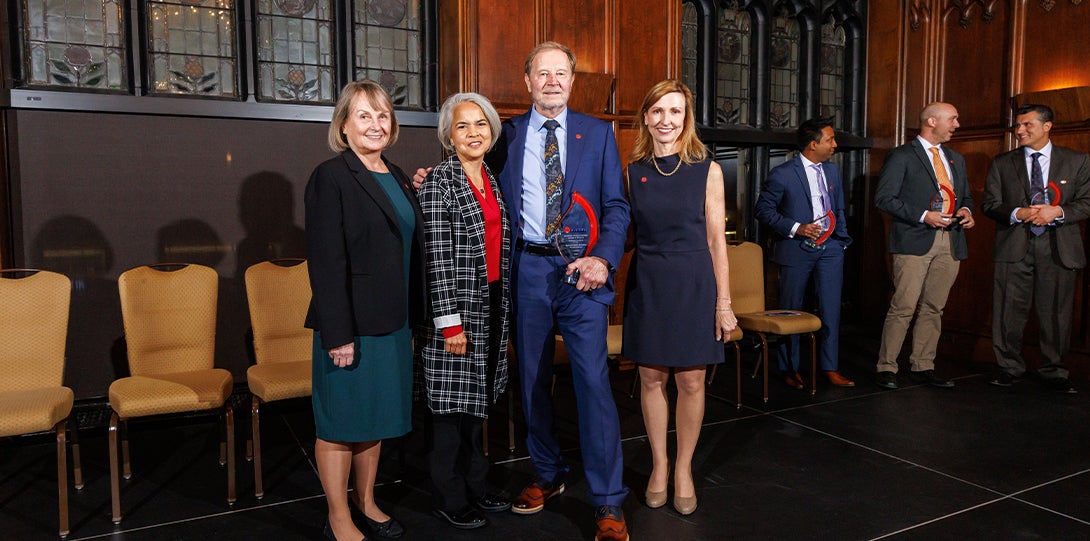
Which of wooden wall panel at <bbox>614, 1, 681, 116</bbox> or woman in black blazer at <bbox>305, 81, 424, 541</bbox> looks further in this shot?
wooden wall panel at <bbox>614, 1, 681, 116</bbox>

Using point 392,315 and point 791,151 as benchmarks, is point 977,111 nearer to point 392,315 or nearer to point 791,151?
point 791,151

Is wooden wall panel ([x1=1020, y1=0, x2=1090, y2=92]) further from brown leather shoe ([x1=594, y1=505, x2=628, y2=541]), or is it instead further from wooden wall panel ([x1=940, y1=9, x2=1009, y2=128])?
brown leather shoe ([x1=594, y1=505, x2=628, y2=541])

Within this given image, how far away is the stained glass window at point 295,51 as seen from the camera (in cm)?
471

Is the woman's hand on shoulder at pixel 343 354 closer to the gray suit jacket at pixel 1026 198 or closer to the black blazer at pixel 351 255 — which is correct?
the black blazer at pixel 351 255

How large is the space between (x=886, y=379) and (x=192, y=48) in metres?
4.84

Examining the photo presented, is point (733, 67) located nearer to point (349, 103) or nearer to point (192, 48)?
point (192, 48)

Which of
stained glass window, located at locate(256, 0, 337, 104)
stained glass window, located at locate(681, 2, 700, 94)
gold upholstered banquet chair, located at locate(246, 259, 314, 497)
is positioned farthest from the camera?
stained glass window, located at locate(681, 2, 700, 94)

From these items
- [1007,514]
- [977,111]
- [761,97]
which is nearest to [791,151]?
[761,97]

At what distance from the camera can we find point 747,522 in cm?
294

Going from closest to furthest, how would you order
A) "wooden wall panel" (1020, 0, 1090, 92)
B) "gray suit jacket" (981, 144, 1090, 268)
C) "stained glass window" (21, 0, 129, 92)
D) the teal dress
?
Answer: 1. the teal dress
2. "stained glass window" (21, 0, 129, 92)
3. "gray suit jacket" (981, 144, 1090, 268)
4. "wooden wall panel" (1020, 0, 1090, 92)

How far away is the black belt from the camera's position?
2.77m

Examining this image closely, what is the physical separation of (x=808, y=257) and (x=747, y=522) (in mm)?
2559

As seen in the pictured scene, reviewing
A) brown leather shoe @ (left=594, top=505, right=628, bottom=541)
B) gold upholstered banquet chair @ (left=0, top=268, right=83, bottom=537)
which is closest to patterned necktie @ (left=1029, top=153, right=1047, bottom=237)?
brown leather shoe @ (left=594, top=505, right=628, bottom=541)

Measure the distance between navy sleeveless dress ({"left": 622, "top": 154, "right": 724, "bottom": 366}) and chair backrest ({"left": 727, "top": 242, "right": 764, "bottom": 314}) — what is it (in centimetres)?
241
